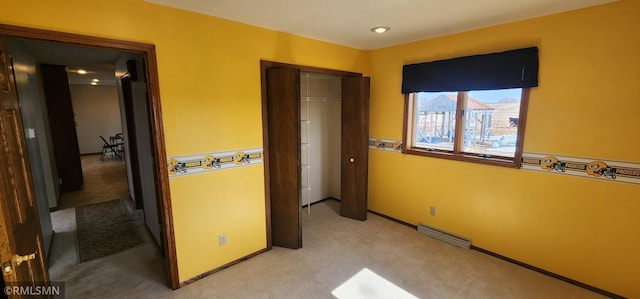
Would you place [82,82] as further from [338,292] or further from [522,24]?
[522,24]

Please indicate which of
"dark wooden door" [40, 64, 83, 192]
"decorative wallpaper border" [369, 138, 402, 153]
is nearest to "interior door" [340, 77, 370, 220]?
"decorative wallpaper border" [369, 138, 402, 153]

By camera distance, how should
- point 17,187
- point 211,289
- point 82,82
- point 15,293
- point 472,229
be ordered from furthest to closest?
point 82,82 < point 472,229 < point 211,289 < point 17,187 < point 15,293

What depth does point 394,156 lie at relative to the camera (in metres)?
3.46

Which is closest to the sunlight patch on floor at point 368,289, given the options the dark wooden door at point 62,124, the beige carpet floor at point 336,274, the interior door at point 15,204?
the beige carpet floor at point 336,274

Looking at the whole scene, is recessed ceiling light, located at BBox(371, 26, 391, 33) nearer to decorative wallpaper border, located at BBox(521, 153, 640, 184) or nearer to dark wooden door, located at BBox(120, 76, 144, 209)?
decorative wallpaper border, located at BBox(521, 153, 640, 184)

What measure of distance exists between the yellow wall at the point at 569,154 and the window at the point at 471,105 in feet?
0.33

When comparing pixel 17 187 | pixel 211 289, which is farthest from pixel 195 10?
pixel 211 289

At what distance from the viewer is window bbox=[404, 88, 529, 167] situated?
8.28 ft

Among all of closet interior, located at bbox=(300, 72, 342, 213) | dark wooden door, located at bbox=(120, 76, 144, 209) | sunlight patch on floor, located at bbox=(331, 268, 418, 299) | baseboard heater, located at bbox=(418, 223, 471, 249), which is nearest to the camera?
sunlight patch on floor, located at bbox=(331, 268, 418, 299)

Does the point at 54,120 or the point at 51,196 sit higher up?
the point at 54,120

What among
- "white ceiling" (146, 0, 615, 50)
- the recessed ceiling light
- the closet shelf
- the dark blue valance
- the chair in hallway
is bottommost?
the chair in hallway

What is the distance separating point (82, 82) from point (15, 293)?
9.55 m

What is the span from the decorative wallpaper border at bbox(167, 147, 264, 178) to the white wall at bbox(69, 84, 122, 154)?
8.51 m

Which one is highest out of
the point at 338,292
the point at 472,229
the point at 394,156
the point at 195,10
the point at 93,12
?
the point at 195,10
